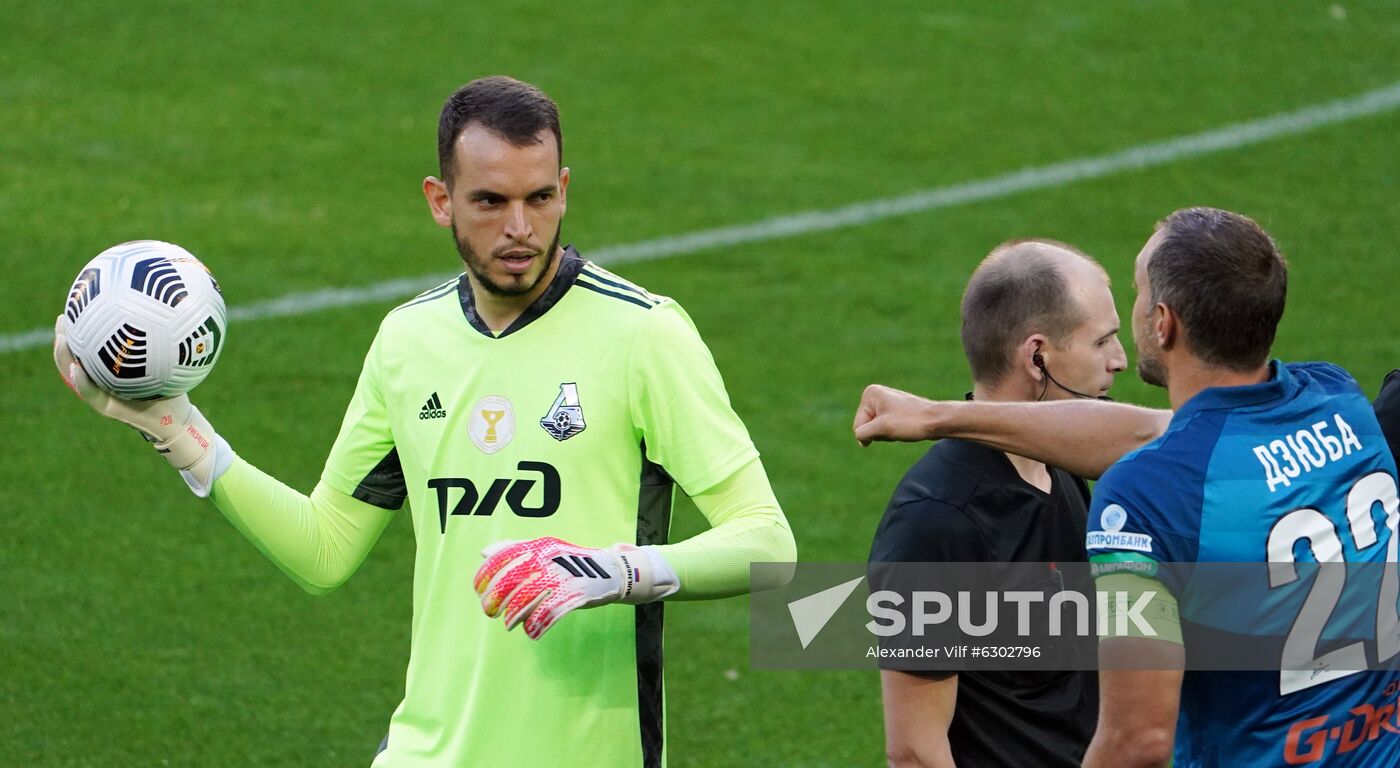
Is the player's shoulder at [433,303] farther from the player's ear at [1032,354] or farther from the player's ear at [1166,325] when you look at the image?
the player's ear at [1166,325]

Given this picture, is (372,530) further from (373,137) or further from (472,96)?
(373,137)

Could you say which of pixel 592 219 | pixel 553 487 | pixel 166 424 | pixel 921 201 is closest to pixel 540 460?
pixel 553 487

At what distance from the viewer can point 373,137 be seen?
12422 millimetres

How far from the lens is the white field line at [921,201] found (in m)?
10.4

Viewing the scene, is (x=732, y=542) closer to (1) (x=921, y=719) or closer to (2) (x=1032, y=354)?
(1) (x=921, y=719)

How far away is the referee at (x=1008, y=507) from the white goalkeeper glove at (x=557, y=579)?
595 mm

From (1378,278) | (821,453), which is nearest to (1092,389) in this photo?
(821,453)

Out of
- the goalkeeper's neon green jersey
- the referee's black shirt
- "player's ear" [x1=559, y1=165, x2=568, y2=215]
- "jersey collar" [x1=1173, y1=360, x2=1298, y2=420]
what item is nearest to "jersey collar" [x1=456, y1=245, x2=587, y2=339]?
the goalkeeper's neon green jersey

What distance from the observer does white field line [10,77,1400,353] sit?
34.1 feet

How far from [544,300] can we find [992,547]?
114cm

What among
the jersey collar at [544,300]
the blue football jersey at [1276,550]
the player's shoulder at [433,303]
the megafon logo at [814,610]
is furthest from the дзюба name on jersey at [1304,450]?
the megafon logo at [814,610]

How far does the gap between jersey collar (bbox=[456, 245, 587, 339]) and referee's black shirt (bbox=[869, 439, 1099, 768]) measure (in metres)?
0.88

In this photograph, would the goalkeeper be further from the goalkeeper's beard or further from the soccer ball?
the soccer ball

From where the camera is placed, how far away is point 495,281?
3.76 meters
